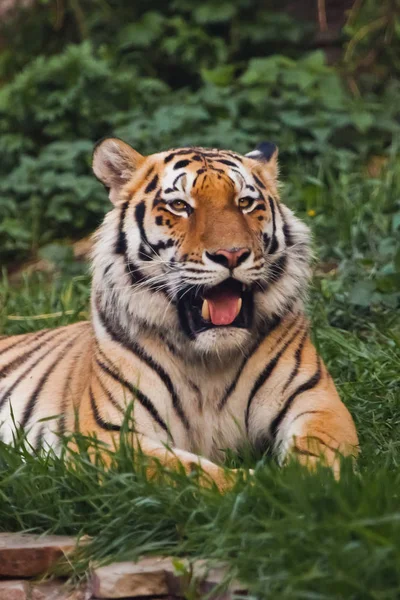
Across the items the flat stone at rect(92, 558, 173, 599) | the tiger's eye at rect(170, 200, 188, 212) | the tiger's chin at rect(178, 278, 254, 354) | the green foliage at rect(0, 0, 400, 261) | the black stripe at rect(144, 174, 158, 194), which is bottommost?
the flat stone at rect(92, 558, 173, 599)

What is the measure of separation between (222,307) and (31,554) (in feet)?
3.53

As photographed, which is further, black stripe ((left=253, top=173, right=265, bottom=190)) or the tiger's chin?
black stripe ((left=253, top=173, right=265, bottom=190))

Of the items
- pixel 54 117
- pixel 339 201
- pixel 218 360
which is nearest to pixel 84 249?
pixel 54 117

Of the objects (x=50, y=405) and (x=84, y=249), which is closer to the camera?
(x=50, y=405)

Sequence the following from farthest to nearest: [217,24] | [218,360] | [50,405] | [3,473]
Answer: [217,24] < [50,405] < [218,360] < [3,473]

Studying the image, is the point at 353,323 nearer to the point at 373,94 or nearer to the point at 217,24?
the point at 373,94

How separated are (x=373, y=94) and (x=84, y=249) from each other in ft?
8.49

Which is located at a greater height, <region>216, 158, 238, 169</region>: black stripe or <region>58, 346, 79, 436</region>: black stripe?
<region>216, 158, 238, 169</region>: black stripe

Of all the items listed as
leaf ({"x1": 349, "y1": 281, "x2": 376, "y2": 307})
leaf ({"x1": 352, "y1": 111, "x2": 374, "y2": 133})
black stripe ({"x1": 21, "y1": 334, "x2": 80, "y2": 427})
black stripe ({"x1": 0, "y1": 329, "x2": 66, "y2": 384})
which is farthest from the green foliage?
black stripe ({"x1": 21, "y1": 334, "x2": 80, "y2": 427})

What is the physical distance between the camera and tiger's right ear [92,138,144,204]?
4.43 m

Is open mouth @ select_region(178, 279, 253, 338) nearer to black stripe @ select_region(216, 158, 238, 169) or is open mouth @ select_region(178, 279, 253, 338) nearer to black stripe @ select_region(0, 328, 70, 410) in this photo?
black stripe @ select_region(216, 158, 238, 169)

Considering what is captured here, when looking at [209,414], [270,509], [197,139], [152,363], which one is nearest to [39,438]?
[152,363]

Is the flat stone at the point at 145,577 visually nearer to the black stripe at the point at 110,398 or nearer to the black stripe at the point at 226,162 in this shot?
the black stripe at the point at 110,398

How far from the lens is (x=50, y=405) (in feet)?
15.5
